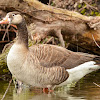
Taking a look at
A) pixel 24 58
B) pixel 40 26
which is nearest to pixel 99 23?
pixel 40 26

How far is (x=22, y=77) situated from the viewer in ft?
20.3

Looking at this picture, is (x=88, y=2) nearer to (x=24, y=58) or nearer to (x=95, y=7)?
(x=95, y=7)

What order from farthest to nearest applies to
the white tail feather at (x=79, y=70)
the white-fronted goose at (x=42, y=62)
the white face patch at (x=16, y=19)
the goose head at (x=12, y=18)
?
the white tail feather at (x=79, y=70)
the white face patch at (x=16, y=19)
the goose head at (x=12, y=18)
the white-fronted goose at (x=42, y=62)

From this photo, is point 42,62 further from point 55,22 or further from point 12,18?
point 55,22

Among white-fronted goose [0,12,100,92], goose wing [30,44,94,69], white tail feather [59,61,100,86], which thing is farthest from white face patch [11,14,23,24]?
white tail feather [59,61,100,86]

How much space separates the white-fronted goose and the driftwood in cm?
123

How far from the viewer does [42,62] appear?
634cm

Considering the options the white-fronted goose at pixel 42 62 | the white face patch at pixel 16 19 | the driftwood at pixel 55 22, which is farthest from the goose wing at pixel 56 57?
the driftwood at pixel 55 22

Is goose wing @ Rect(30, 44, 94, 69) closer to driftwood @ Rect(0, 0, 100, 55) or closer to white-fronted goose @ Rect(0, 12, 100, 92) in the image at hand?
white-fronted goose @ Rect(0, 12, 100, 92)

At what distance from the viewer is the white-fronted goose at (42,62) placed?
6.14 m

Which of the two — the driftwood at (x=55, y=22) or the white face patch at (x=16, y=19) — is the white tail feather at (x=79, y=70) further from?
the white face patch at (x=16, y=19)

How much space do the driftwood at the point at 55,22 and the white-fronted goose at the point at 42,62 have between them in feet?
4.02

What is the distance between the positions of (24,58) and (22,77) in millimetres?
403

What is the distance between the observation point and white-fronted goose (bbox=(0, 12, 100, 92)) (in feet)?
20.1
